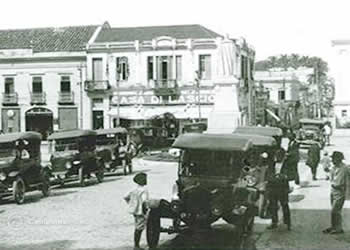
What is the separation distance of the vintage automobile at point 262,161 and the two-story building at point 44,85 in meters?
37.1

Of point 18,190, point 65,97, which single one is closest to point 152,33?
point 65,97

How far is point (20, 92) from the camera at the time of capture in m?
50.7

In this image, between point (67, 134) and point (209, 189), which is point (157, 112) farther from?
point (209, 189)

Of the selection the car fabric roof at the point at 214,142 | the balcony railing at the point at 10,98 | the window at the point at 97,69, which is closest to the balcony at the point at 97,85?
the window at the point at 97,69

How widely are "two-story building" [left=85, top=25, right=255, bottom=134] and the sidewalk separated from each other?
102ft

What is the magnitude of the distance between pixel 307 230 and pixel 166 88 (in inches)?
1448

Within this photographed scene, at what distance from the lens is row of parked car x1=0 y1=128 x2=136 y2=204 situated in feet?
52.6

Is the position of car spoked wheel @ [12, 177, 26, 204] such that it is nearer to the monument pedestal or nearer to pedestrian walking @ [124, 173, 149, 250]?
pedestrian walking @ [124, 173, 149, 250]

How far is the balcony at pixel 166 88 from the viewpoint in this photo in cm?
4806

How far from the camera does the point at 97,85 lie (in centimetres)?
4906

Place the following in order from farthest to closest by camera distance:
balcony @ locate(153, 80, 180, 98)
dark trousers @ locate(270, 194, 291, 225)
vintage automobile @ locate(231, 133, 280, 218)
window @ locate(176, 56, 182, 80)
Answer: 1. window @ locate(176, 56, 182, 80)
2. balcony @ locate(153, 80, 180, 98)
3. vintage automobile @ locate(231, 133, 280, 218)
4. dark trousers @ locate(270, 194, 291, 225)

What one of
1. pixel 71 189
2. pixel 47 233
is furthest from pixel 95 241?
pixel 71 189

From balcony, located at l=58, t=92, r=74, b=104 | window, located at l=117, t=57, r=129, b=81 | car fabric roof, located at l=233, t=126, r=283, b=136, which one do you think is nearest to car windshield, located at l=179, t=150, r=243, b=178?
car fabric roof, located at l=233, t=126, r=283, b=136

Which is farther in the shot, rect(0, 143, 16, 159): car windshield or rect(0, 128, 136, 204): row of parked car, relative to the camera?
rect(0, 143, 16, 159): car windshield
